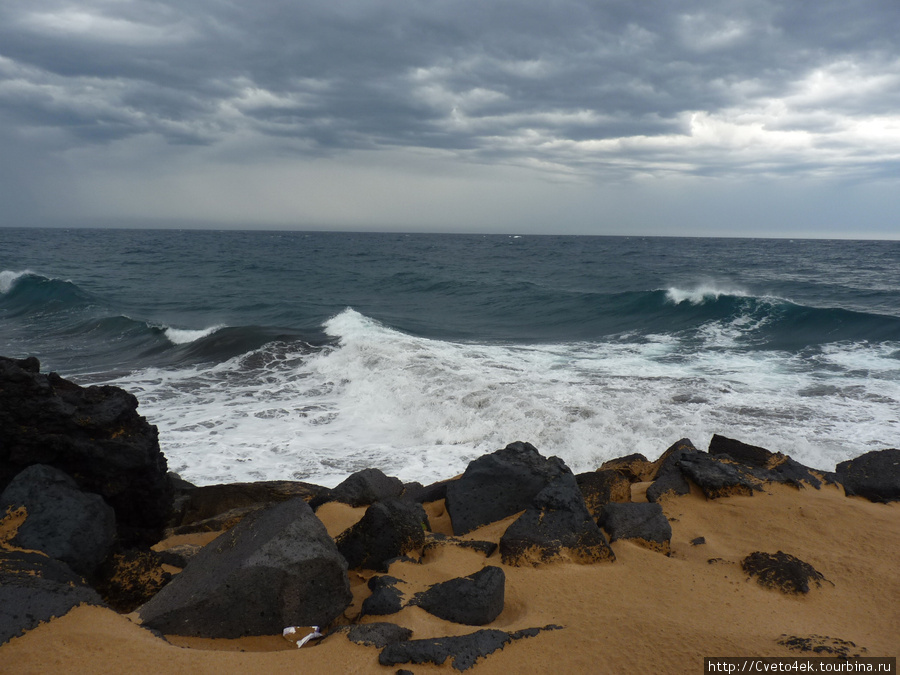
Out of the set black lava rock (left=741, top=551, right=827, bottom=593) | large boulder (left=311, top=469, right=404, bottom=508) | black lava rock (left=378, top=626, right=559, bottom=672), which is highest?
black lava rock (left=378, top=626, right=559, bottom=672)

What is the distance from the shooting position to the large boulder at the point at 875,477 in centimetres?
501

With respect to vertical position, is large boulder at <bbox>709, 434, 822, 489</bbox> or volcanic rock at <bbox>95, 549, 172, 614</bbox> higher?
large boulder at <bbox>709, 434, 822, 489</bbox>

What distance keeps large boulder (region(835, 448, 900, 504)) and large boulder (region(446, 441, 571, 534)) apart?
275cm

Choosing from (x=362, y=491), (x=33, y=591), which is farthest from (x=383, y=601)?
(x=362, y=491)

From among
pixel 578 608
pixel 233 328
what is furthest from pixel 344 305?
pixel 578 608

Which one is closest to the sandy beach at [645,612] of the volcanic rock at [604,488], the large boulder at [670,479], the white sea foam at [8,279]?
the large boulder at [670,479]

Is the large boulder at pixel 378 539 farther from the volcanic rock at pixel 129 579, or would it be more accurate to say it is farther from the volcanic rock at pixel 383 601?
the volcanic rock at pixel 129 579

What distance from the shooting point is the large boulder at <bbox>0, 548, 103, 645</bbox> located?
255 centimetres

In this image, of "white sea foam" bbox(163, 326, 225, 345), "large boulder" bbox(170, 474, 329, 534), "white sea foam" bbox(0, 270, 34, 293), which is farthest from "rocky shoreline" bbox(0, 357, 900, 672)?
"white sea foam" bbox(0, 270, 34, 293)

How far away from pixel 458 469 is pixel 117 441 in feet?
16.4

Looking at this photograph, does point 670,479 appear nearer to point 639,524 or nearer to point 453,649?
point 639,524

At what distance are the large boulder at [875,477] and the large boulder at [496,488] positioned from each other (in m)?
2.75

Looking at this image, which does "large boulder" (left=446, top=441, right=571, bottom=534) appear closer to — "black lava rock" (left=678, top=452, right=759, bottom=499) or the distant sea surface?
"black lava rock" (left=678, top=452, right=759, bottom=499)

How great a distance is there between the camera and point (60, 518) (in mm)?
3555
